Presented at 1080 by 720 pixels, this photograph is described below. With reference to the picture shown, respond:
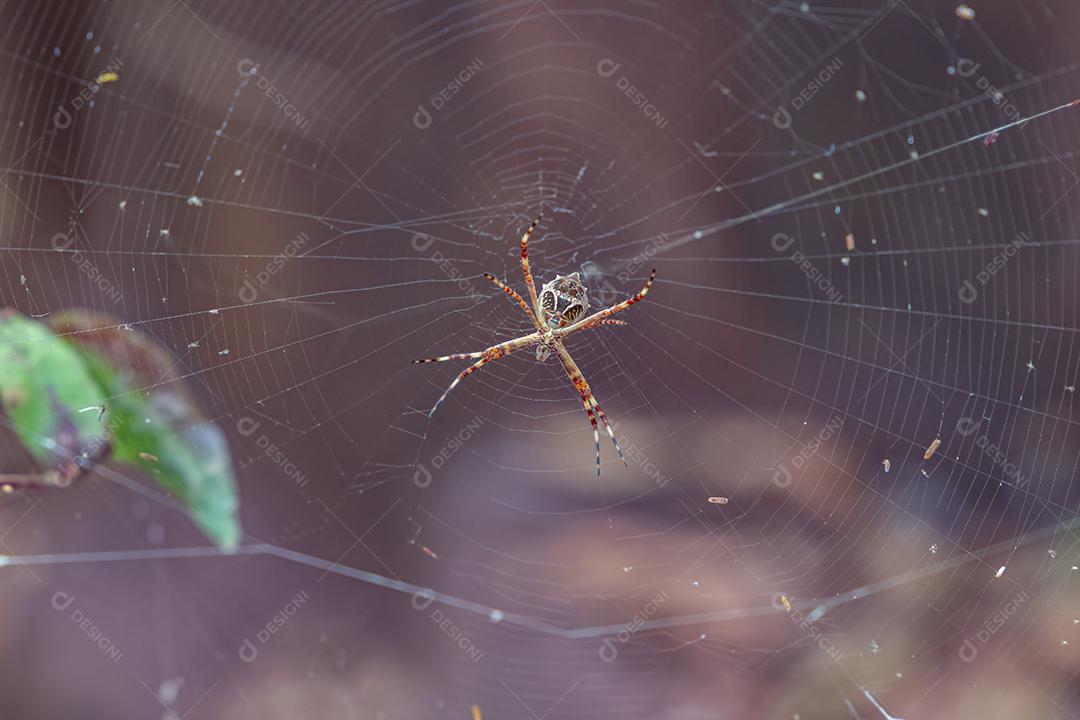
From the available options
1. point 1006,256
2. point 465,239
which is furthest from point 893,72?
point 465,239

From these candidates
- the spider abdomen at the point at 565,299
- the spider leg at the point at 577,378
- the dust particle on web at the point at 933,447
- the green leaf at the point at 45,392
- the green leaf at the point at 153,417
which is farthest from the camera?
the dust particle on web at the point at 933,447

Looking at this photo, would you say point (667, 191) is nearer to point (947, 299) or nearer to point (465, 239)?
point (465, 239)

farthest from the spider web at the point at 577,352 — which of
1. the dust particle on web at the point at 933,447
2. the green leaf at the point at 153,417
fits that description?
the green leaf at the point at 153,417

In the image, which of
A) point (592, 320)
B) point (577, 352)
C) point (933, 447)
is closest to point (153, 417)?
point (592, 320)

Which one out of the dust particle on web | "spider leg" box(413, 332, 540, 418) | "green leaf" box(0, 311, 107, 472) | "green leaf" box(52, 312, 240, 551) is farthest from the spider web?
"green leaf" box(0, 311, 107, 472)

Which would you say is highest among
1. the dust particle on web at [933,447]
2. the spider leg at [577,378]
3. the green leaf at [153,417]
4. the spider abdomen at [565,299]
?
the spider abdomen at [565,299]

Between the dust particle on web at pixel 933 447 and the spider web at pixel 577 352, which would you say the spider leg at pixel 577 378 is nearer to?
the spider web at pixel 577 352

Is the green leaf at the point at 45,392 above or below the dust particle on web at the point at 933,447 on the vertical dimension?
below

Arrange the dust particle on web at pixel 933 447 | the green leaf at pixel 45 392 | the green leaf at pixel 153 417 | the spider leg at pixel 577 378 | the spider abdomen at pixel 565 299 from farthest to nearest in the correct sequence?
the dust particle on web at pixel 933 447
the spider leg at pixel 577 378
the spider abdomen at pixel 565 299
the green leaf at pixel 153 417
the green leaf at pixel 45 392
